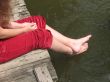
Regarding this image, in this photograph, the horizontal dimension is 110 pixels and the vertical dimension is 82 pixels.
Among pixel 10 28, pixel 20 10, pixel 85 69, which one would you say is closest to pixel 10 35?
pixel 10 28

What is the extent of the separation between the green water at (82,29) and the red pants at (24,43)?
78 centimetres

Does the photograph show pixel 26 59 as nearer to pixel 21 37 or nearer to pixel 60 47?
pixel 21 37

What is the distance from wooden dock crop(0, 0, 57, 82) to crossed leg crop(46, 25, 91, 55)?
176 millimetres

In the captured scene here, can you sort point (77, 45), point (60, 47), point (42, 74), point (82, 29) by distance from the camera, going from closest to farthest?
point (42, 74), point (60, 47), point (77, 45), point (82, 29)

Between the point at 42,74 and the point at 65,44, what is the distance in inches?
22.8

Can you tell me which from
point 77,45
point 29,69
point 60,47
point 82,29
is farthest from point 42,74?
point 82,29

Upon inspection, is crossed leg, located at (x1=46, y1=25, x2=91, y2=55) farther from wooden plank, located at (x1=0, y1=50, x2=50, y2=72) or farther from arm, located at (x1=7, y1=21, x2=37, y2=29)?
arm, located at (x1=7, y1=21, x2=37, y2=29)

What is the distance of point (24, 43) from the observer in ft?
10.6

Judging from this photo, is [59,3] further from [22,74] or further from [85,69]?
[22,74]

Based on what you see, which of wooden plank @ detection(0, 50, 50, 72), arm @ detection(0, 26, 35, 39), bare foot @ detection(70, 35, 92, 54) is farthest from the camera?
bare foot @ detection(70, 35, 92, 54)

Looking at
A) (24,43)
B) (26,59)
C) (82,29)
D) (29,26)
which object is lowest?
(82,29)

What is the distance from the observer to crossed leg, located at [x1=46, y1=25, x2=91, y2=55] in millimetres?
3446

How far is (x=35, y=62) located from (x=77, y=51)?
662 mm

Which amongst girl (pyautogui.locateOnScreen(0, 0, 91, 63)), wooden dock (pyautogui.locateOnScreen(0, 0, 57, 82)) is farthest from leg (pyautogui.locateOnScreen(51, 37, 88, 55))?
wooden dock (pyautogui.locateOnScreen(0, 0, 57, 82))
